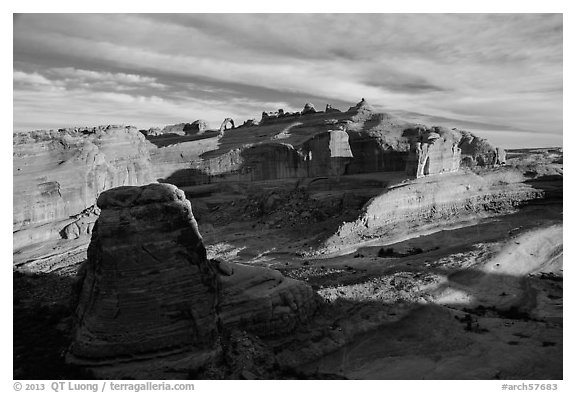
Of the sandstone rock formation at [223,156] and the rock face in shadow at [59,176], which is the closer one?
the rock face in shadow at [59,176]

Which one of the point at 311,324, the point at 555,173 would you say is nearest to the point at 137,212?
the point at 311,324

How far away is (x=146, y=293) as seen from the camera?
39.2ft

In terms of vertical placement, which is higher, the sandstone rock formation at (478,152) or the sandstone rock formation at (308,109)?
the sandstone rock formation at (308,109)

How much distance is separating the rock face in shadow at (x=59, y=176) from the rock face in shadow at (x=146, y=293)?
2075cm

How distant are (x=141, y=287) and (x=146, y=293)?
22 cm

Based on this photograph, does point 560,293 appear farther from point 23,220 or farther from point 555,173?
point 23,220

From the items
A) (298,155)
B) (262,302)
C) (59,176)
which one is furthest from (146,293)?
(298,155)

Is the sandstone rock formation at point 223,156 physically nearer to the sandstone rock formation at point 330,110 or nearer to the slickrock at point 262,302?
the sandstone rock formation at point 330,110

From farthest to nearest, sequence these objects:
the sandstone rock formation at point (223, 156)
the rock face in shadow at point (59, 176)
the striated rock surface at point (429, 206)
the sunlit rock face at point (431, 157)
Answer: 1. the sunlit rock face at point (431, 157)
2. the sandstone rock formation at point (223, 156)
3. the striated rock surface at point (429, 206)
4. the rock face in shadow at point (59, 176)

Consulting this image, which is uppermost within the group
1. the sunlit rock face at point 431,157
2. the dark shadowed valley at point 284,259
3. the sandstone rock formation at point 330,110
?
the sandstone rock formation at point 330,110

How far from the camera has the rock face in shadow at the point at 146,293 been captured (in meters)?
11.8

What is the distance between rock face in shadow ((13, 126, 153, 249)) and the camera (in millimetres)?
30359

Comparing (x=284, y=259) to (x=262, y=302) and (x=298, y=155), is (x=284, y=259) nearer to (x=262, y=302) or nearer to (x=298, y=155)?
(x=262, y=302)

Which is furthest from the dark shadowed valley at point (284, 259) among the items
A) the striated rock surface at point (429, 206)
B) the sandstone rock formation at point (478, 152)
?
the sandstone rock formation at point (478, 152)
